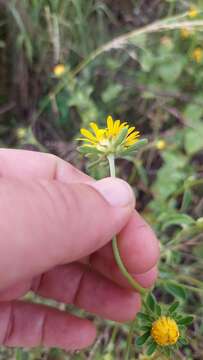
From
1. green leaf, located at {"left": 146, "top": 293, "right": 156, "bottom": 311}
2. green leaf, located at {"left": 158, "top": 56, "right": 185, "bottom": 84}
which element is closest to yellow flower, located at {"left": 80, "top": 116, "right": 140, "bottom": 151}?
green leaf, located at {"left": 146, "top": 293, "right": 156, "bottom": 311}

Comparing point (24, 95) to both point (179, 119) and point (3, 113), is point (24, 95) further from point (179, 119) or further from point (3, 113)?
point (179, 119)

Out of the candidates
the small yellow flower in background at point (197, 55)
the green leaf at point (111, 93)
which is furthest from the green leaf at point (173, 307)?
the small yellow flower in background at point (197, 55)

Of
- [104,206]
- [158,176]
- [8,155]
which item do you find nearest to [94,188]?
[104,206]

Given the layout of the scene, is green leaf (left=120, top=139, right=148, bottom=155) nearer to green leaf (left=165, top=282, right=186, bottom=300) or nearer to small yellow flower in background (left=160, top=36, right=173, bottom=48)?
green leaf (left=165, top=282, right=186, bottom=300)

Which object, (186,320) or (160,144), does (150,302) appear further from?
(160,144)

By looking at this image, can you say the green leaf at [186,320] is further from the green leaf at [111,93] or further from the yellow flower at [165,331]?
the green leaf at [111,93]

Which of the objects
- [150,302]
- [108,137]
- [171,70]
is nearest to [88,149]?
[108,137]

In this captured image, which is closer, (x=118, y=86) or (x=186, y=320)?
(x=186, y=320)
